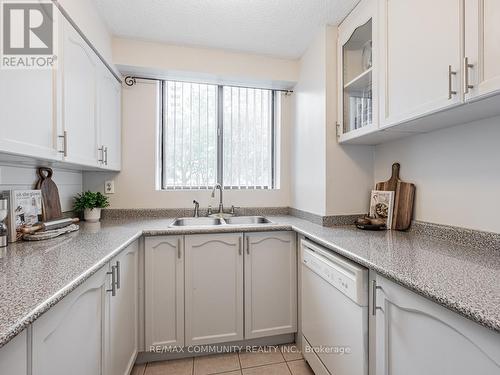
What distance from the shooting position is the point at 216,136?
2.37 meters

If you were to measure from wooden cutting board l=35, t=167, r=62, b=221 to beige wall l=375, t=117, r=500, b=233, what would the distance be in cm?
227

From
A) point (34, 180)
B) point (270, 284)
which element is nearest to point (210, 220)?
point (270, 284)

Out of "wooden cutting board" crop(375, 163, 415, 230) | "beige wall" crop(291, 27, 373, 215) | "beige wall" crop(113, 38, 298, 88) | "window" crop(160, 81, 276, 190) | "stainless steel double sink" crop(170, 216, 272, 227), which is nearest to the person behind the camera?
"wooden cutting board" crop(375, 163, 415, 230)

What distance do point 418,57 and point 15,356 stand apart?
172 cm

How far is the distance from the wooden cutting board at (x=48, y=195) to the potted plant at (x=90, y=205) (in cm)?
21

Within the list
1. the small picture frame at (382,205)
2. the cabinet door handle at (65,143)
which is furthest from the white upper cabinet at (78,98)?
the small picture frame at (382,205)

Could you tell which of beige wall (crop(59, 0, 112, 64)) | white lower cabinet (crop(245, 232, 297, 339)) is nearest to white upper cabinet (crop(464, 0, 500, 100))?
white lower cabinet (crop(245, 232, 297, 339))

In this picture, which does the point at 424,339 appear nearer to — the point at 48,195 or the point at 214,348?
the point at 214,348

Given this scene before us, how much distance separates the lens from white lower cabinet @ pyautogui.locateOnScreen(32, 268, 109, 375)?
0.67 meters

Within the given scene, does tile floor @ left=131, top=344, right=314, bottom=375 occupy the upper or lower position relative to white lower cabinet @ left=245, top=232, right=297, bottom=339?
lower

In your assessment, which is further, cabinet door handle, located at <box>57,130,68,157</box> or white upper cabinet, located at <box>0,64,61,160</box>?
cabinet door handle, located at <box>57,130,68,157</box>

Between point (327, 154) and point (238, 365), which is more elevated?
point (327, 154)

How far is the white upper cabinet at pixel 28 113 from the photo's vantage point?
34.7 inches

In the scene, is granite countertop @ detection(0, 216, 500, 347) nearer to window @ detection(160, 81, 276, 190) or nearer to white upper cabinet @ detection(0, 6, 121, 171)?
white upper cabinet @ detection(0, 6, 121, 171)
